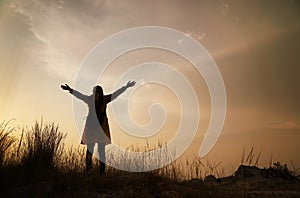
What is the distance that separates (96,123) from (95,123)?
2cm

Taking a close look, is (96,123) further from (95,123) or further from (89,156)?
(89,156)

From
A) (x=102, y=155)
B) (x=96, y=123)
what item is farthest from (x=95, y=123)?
(x=102, y=155)

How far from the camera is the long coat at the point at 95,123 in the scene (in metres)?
8.87

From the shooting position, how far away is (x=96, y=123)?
8930 mm

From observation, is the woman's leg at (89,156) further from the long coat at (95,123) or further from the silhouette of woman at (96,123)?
the long coat at (95,123)

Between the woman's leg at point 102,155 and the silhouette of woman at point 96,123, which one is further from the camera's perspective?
the silhouette of woman at point 96,123

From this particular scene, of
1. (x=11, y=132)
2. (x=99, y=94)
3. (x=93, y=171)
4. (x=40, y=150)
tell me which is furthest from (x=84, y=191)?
(x=11, y=132)

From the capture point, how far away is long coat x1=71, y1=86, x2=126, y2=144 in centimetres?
887

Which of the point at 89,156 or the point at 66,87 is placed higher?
the point at 66,87

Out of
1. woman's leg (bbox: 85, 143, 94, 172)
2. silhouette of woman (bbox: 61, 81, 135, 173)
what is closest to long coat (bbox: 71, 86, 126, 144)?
silhouette of woman (bbox: 61, 81, 135, 173)

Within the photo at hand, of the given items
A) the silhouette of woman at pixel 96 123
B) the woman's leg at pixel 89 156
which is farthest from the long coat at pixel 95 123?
the woman's leg at pixel 89 156

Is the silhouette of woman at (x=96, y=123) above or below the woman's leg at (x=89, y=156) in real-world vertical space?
above

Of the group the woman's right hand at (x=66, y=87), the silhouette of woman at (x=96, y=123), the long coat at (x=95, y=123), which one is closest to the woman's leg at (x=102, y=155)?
the silhouette of woman at (x=96, y=123)

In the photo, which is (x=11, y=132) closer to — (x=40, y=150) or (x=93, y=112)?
(x=40, y=150)
